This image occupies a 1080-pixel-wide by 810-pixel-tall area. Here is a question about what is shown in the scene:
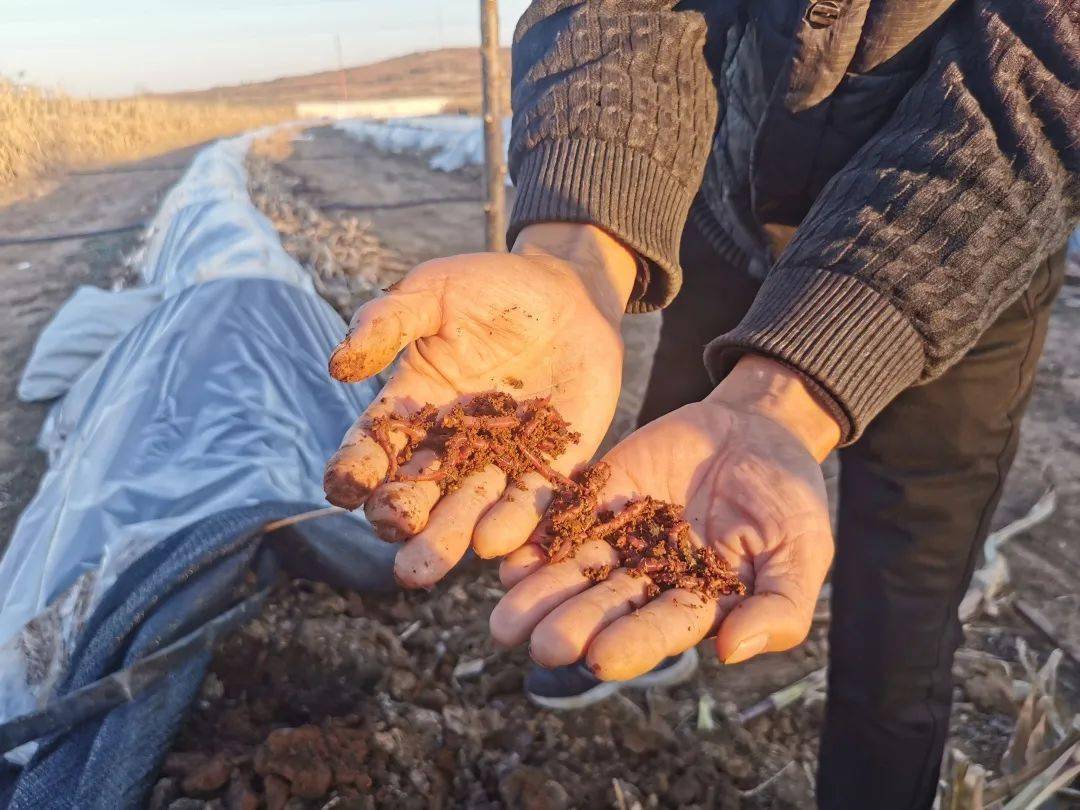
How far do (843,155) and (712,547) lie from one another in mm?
945

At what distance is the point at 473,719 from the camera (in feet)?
7.34

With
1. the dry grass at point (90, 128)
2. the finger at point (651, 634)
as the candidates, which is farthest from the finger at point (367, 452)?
the dry grass at point (90, 128)

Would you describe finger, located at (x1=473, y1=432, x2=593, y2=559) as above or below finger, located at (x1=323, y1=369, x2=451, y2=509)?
below

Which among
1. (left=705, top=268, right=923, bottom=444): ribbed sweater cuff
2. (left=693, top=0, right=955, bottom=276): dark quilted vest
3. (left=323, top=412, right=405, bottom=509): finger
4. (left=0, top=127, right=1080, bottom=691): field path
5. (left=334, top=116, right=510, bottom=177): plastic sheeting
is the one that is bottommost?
(left=0, top=127, right=1080, bottom=691): field path

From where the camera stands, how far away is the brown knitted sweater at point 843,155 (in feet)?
4.49

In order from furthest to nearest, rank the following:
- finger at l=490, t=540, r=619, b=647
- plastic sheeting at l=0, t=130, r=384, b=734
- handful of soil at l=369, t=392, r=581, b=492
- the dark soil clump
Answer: plastic sheeting at l=0, t=130, r=384, b=734, the dark soil clump, handful of soil at l=369, t=392, r=581, b=492, finger at l=490, t=540, r=619, b=647

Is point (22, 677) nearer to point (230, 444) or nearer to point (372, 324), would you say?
point (230, 444)

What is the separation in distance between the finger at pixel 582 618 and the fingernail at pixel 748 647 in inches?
8.6

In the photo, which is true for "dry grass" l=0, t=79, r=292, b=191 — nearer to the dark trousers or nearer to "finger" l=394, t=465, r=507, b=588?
"finger" l=394, t=465, r=507, b=588

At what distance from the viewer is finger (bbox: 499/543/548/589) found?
1.47 meters

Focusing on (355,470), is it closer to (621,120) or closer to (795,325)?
(795,325)

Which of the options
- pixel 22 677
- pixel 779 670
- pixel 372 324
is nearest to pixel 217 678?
pixel 22 677

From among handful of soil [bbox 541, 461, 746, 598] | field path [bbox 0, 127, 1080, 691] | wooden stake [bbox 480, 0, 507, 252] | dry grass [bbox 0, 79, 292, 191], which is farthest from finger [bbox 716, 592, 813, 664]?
dry grass [bbox 0, 79, 292, 191]

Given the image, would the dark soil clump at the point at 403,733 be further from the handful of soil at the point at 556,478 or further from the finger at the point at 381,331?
the finger at the point at 381,331
